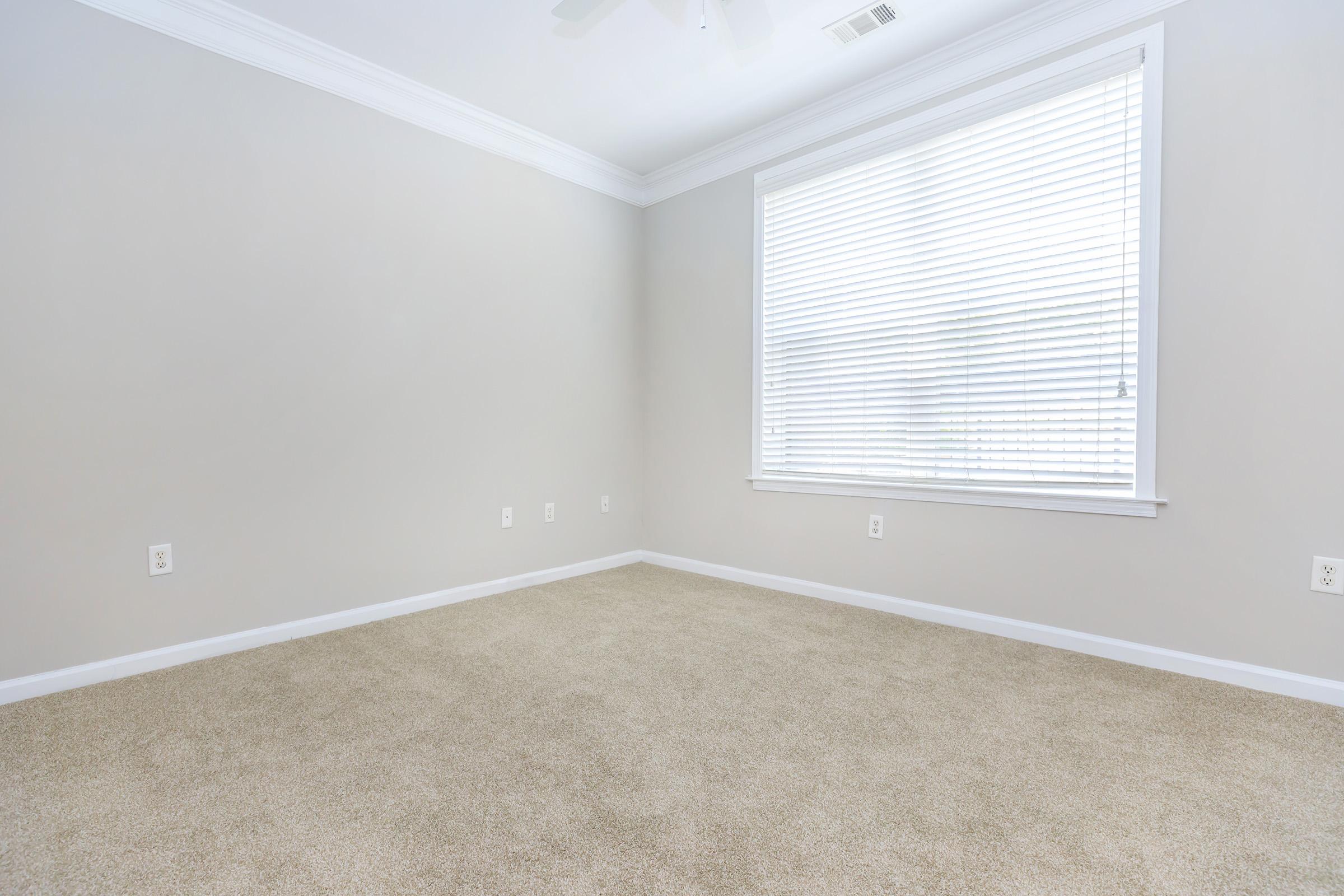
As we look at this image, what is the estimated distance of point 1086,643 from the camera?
243 centimetres

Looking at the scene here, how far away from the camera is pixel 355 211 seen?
9.34 feet

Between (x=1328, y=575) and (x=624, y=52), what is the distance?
10.7ft

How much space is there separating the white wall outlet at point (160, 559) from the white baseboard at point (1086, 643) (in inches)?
106

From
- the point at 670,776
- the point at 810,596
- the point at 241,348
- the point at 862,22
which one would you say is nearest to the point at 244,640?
the point at 241,348

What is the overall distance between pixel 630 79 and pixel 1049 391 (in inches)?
93.1

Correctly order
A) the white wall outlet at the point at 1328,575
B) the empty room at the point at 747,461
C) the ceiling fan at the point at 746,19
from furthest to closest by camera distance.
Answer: the ceiling fan at the point at 746,19 < the white wall outlet at the point at 1328,575 < the empty room at the point at 747,461

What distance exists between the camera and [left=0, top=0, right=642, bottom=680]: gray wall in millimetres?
2098

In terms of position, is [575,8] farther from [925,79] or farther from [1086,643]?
[1086,643]

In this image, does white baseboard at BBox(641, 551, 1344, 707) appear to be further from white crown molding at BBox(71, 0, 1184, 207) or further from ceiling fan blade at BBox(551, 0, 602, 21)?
ceiling fan blade at BBox(551, 0, 602, 21)

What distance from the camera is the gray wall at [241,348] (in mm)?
2098

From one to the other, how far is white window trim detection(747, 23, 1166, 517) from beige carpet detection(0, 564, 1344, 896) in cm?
64

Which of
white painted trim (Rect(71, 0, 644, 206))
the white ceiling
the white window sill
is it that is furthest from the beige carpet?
the white ceiling

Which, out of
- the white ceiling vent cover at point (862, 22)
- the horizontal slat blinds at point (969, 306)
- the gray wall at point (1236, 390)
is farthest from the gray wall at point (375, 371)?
the white ceiling vent cover at point (862, 22)

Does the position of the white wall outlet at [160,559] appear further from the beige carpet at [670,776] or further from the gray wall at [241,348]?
the beige carpet at [670,776]
